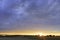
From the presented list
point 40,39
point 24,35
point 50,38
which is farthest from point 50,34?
point 40,39

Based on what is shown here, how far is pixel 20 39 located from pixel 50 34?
7.09 m

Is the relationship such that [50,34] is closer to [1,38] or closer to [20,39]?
[20,39]

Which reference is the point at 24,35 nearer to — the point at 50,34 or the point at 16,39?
the point at 16,39

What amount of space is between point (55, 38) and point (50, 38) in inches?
68.5

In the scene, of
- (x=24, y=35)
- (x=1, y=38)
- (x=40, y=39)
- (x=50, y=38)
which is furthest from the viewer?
(x=24, y=35)

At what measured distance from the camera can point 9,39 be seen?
32531mm

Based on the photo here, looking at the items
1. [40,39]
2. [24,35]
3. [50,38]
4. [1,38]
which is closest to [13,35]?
[24,35]

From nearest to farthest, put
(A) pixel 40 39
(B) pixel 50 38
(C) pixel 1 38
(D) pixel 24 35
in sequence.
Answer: (A) pixel 40 39 < (C) pixel 1 38 < (B) pixel 50 38 < (D) pixel 24 35

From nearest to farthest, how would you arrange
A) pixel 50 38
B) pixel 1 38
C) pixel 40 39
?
pixel 40 39 → pixel 1 38 → pixel 50 38

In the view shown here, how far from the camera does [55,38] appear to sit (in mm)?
34500

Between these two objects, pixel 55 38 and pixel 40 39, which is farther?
pixel 55 38

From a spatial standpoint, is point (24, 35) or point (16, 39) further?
point (24, 35)

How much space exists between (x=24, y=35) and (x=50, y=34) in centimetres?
756

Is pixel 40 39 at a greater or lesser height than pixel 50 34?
lesser
